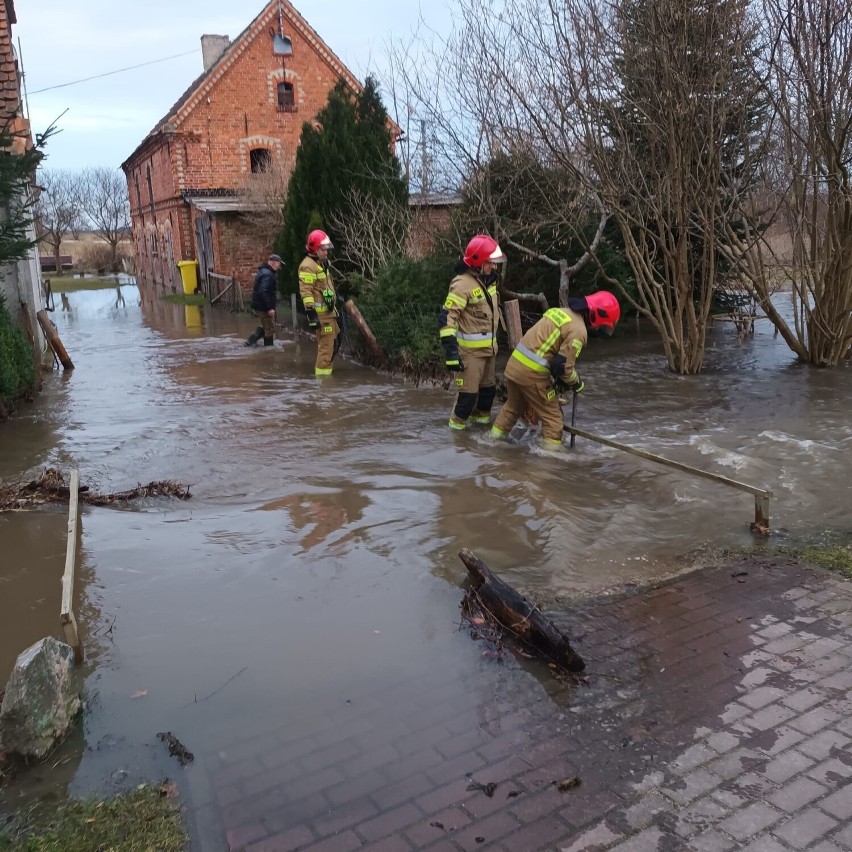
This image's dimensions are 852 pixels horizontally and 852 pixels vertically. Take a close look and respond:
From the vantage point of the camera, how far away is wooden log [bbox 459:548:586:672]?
3.72 m

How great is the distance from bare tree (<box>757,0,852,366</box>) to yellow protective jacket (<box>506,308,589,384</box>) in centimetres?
486

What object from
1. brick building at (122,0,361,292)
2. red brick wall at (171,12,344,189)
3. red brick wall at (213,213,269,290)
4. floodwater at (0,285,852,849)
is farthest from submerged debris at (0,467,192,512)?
red brick wall at (171,12,344,189)

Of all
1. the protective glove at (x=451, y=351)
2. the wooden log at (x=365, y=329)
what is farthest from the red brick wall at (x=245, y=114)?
the protective glove at (x=451, y=351)

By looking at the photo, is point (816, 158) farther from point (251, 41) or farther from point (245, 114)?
point (251, 41)

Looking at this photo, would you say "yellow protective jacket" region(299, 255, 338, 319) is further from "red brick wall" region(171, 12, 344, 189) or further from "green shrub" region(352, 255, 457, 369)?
"red brick wall" region(171, 12, 344, 189)

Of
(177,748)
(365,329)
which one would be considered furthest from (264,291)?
(177,748)

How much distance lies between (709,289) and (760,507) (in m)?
5.66

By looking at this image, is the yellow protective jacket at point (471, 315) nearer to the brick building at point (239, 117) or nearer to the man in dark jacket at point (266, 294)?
the man in dark jacket at point (266, 294)

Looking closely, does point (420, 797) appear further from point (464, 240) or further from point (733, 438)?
point (464, 240)

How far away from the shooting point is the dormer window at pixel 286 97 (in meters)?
27.3

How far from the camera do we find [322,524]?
18.5 feet

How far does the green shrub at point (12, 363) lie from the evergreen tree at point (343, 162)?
6.09 meters

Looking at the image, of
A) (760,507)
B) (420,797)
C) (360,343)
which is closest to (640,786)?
(420,797)

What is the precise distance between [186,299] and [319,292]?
15.6 metres
